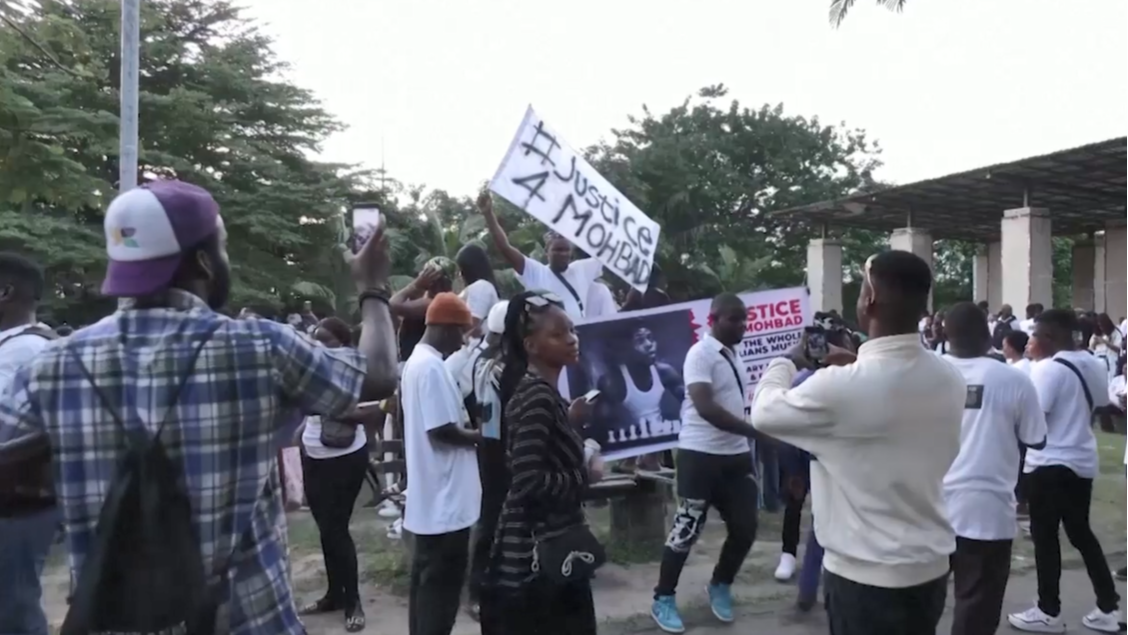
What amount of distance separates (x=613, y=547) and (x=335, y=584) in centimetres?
219

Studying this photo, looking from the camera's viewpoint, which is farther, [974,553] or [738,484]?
[738,484]

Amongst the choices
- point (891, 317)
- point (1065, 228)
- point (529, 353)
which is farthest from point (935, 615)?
point (1065, 228)

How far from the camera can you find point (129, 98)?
6.00 metres

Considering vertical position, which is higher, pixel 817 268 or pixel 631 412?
pixel 817 268

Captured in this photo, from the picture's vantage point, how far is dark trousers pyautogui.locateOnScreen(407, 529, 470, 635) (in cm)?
425

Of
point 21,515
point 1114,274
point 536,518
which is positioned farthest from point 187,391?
point 1114,274

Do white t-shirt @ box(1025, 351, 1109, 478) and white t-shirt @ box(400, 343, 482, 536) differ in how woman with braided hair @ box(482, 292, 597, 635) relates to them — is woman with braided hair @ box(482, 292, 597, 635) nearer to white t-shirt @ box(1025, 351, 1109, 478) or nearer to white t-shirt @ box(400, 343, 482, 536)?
white t-shirt @ box(400, 343, 482, 536)

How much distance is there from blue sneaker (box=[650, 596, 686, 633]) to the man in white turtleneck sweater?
252cm

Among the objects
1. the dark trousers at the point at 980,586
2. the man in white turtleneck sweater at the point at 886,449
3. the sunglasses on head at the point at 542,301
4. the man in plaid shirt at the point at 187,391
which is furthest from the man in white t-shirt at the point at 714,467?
the man in plaid shirt at the point at 187,391

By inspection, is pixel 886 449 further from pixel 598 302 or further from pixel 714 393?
pixel 598 302

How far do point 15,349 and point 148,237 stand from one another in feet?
6.94

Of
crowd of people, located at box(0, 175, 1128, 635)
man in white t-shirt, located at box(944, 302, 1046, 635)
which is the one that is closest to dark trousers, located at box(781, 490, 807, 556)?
crowd of people, located at box(0, 175, 1128, 635)

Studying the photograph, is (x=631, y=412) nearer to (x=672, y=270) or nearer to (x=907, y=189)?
(x=907, y=189)

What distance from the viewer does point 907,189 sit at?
62.4 ft
